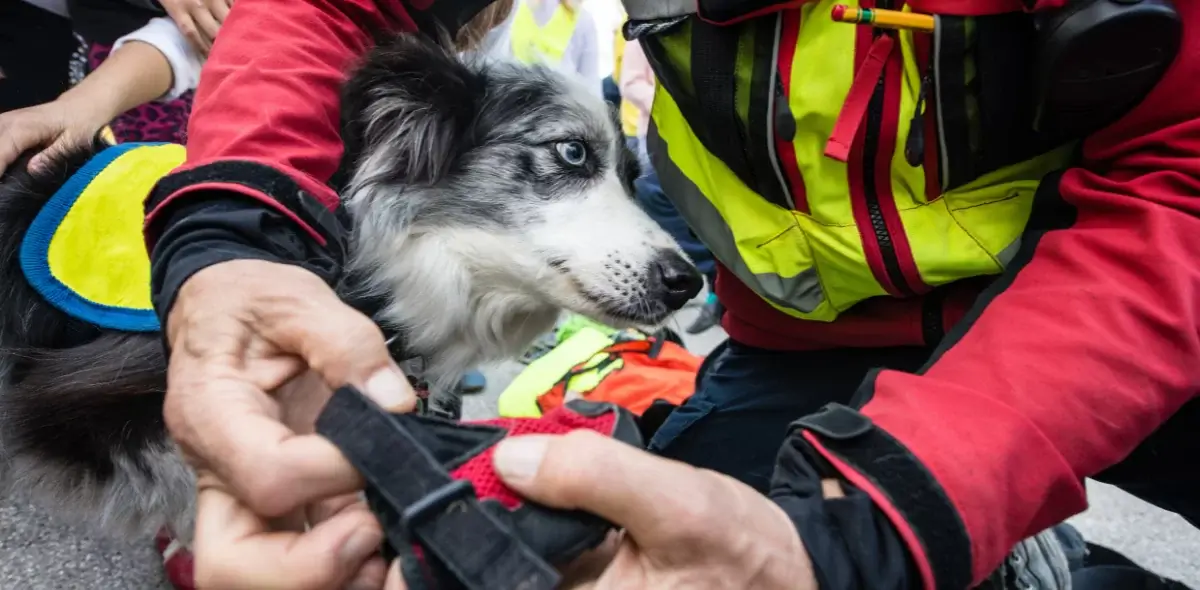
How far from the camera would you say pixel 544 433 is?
50 centimetres

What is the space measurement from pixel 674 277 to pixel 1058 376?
1.85 ft

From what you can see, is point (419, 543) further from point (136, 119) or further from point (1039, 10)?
point (136, 119)

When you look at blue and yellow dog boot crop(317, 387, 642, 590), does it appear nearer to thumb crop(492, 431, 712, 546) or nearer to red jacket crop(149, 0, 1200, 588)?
thumb crop(492, 431, 712, 546)

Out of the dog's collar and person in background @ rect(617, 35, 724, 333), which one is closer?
the dog's collar

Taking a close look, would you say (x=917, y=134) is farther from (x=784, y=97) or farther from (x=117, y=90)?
(x=117, y=90)

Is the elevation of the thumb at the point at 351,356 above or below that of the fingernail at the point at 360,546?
above

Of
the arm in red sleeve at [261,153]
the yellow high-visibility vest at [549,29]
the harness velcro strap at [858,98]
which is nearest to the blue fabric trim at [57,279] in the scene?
the arm in red sleeve at [261,153]

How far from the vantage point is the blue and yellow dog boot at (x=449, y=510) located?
0.41 m

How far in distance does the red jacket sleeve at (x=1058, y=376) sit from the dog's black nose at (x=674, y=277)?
18.5 inches

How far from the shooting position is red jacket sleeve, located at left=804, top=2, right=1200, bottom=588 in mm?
506

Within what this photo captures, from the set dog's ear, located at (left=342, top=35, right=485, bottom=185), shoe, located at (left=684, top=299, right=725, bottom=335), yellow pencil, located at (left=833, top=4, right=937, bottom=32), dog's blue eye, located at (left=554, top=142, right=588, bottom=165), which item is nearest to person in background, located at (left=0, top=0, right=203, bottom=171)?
dog's ear, located at (left=342, top=35, right=485, bottom=185)

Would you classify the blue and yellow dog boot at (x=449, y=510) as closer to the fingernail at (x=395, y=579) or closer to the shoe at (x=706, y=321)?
the fingernail at (x=395, y=579)

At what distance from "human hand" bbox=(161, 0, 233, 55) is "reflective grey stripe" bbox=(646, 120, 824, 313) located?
2.35ft

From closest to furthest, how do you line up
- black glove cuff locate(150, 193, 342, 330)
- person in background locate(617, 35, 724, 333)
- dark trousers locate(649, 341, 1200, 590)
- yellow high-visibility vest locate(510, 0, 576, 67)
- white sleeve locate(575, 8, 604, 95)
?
black glove cuff locate(150, 193, 342, 330)
dark trousers locate(649, 341, 1200, 590)
person in background locate(617, 35, 724, 333)
yellow high-visibility vest locate(510, 0, 576, 67)
white sleeve locate(575, 8, 604, 95)
